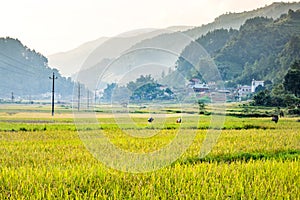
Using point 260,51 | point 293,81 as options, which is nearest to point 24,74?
point 260,51

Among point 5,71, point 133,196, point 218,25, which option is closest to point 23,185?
point 133,196

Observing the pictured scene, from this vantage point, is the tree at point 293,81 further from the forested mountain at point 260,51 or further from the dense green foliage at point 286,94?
the forested mountain at point 260,51

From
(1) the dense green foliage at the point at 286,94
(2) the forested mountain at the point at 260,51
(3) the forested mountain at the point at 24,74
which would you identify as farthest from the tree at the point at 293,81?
(3) the forested mountain at the point at 24,74

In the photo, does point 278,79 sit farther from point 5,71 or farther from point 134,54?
point 5,71

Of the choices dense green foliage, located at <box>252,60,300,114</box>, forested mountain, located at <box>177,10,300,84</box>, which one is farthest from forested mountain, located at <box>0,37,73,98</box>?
dense green foliage, located at <box>252,60,300,114</box>

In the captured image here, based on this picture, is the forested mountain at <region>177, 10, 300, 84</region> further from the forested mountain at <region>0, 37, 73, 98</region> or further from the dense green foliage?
the forested mountain at <region>0, 37, 73, 98</region>

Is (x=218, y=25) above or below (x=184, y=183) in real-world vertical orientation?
above

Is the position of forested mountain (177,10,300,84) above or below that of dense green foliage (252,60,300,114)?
above
